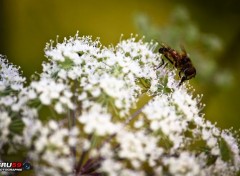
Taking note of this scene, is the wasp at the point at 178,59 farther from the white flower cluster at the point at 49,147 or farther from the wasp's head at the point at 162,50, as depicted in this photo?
the white flower cluster at the point at 49,147

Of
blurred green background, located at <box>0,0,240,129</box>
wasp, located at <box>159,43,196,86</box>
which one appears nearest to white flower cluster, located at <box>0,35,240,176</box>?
wasp, located at <box>159,43,196,86</box>

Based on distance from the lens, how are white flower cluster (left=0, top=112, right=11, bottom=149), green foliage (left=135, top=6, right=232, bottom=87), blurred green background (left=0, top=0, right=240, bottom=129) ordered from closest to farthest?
white flower cluster (left=0, top=112, right=11, bottom=149), green foliage (left=135, top=6, right=232, bottom=87), blurred green background (left=0, top=0, right=240, bottom=129)

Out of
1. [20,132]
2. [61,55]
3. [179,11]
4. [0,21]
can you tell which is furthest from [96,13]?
[20,132]

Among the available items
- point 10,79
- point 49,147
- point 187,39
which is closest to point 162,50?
point 10,79

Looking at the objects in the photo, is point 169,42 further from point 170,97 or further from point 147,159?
point 147,159

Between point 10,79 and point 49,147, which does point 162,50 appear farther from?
point 49,147

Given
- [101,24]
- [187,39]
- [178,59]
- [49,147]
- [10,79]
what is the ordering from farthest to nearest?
[101,24] < [187,39] < [178,59] < [10,79] < [49,147]

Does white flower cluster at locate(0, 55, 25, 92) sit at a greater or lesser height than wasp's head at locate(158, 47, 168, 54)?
lesser

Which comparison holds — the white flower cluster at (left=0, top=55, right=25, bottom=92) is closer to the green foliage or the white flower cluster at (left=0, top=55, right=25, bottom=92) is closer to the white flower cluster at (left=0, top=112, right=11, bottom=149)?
the white flower cluster at (left=0, top=112, right=11, bottom=149)

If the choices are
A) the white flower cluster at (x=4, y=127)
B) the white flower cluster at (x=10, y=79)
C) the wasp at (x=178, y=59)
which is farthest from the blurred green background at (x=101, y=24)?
the white flower cluster at (x=4, y=127)
